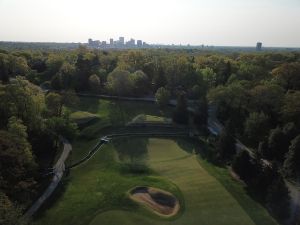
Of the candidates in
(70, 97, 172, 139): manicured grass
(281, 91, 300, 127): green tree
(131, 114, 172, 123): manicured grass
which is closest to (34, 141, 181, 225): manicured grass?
(70, 97, 172, 139): manicured grass

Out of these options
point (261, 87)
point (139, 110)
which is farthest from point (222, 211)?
point (139, 110)

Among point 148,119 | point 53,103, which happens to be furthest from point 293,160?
point 53,103

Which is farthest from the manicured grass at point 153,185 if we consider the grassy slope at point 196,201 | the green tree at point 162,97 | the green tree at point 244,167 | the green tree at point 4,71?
the green tree at point 4,71

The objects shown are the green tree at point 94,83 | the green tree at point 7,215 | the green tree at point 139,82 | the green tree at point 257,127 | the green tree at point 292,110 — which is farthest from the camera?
the green tree at point 94,83

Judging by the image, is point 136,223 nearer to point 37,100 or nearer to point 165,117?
point 37,100

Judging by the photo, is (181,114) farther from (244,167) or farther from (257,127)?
(244,167)

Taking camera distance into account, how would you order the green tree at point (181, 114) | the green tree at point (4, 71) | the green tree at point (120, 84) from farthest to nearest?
the green tree at point (4, 71), the green tree at point (120, 84), the green tree at point (181, 114)

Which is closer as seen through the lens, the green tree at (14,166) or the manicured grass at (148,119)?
the green tree at (14,166)

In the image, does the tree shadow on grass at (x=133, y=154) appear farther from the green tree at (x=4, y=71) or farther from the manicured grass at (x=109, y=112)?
the green tree at (x=4, y=71)

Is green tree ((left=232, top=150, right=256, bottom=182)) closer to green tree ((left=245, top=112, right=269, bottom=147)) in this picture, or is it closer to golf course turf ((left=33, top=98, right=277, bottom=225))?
golf course turf ((left=33, top=98, right=277, bottom=225))
